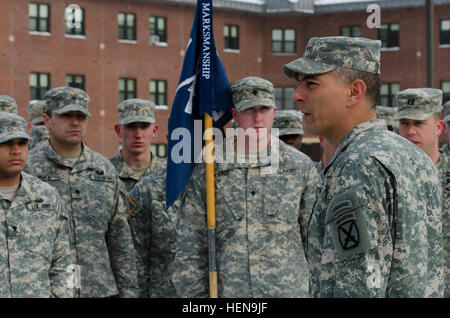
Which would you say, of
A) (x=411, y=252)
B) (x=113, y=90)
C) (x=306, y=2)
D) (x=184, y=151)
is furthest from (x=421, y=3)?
(x=411, y=252)

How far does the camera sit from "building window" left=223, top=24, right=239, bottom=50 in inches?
1839

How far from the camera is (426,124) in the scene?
306 inches

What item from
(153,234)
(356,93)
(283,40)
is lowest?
(153,234)

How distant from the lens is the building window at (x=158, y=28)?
44844mm

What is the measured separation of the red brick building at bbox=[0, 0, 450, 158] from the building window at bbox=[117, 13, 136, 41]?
52mm

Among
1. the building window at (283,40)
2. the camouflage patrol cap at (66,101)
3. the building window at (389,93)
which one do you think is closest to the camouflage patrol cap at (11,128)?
the camouflage patrol cap at (66,101)

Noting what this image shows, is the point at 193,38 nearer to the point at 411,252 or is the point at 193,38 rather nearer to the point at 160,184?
the point at 160,184

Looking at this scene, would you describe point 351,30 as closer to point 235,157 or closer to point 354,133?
point 235,157

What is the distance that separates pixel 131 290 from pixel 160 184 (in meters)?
1.17

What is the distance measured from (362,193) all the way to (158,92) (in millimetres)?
42251

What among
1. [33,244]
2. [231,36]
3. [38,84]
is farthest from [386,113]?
[231,36]

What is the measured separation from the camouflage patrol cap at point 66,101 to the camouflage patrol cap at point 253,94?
2.10m

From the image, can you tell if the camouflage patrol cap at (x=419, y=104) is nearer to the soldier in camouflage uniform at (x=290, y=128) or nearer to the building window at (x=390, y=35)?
the soldier in camouflage uniform at (x=290, y=128)

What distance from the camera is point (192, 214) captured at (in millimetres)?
6523
